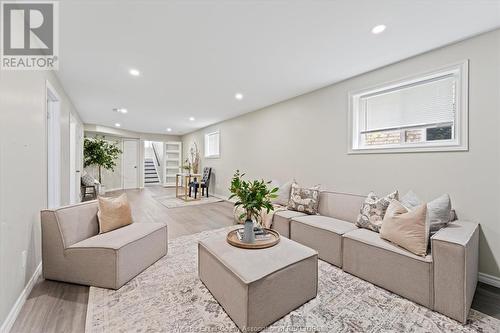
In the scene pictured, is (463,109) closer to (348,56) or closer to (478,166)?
(478,166)

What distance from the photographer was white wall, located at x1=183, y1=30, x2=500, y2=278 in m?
2.07

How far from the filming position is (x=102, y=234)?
7.29 ft

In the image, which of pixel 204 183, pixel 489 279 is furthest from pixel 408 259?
pixel 204 183

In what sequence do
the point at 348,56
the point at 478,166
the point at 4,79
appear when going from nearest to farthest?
the point at 4,79, the point at 478,166, the point at 348,56

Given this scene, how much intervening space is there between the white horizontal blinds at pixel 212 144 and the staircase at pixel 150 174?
466 centimetres

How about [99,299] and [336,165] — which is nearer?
[99,299]

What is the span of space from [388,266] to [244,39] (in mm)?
2689

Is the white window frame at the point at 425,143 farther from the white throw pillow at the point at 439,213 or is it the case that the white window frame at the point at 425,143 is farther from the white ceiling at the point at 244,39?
the white throw pillow at the point at 439,213

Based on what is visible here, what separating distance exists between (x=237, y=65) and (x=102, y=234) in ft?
8.57

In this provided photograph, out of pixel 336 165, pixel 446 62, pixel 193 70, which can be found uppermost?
pixel 193 70

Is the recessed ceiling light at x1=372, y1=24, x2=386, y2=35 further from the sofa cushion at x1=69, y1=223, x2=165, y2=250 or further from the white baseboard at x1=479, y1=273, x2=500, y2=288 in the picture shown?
the sofa cushion at x1=69, y1=223, x2=165, y2=250

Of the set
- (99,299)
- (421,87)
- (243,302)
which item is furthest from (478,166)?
(99,299)

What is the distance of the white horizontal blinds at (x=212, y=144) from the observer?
707cm

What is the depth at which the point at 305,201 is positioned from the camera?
10.4ft
